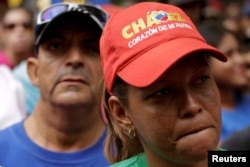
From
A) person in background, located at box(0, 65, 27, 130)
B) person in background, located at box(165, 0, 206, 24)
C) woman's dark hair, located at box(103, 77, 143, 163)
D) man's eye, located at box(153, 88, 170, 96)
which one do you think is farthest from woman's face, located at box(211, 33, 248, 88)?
man's eye, located at box(153, 88, 170, 96)

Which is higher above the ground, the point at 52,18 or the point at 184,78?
the point at 52,18

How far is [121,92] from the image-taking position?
2.14 metres

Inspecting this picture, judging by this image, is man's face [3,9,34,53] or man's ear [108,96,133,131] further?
man's face [3,9,34,53]

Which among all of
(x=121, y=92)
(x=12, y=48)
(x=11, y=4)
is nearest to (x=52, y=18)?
(x=121, y=92)

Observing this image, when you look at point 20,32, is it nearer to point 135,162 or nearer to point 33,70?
point 33,70

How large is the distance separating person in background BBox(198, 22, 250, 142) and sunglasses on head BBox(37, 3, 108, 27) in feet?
6.01

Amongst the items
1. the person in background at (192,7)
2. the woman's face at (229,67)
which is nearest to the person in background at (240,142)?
the woman's face at (229,67)

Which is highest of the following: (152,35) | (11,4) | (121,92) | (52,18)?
(11,4)

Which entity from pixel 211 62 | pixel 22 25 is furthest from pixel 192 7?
pixel 22 25

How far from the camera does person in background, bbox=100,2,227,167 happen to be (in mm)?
1905

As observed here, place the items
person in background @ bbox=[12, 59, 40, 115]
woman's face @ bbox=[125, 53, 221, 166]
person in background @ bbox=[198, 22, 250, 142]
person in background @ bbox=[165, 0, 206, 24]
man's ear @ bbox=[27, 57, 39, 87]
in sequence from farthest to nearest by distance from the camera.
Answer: person in background @ bbox=[165, 0, 206, 24], person in background @ bbox=[198, 22, 250, 142], person in background @ bbox=[12, 59, 40, 115], man's ear @ bbox=[27, 57, 39, 87], woman's face @ bbox=[125, 53, 221, 166]

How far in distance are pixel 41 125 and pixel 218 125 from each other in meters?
1.25

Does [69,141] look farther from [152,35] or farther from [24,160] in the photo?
[152,35]

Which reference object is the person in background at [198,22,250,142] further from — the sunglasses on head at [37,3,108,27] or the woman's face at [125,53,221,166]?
the woman's face at [125,53,221,166]
